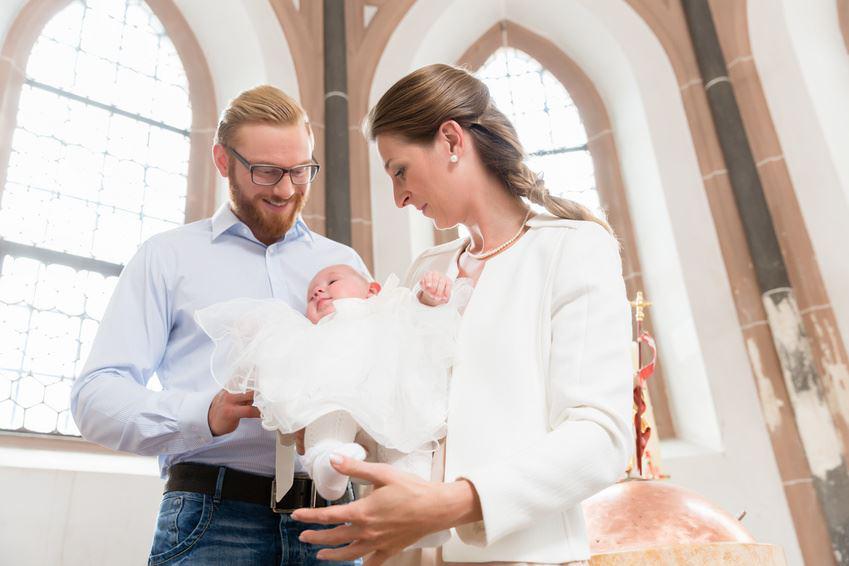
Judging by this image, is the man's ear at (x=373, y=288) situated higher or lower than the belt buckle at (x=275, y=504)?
higher

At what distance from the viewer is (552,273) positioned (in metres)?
1.49

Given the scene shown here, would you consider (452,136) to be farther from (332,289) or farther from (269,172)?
(269,172)

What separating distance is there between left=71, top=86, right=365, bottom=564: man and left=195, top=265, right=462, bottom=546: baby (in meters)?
0.13

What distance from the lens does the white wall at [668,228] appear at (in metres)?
4.60

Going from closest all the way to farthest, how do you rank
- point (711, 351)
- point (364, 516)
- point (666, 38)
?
point (364, 516) → point (711, 351) → point (666, 38)

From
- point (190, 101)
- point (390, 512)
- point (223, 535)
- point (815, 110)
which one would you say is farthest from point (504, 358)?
point (190, 101)

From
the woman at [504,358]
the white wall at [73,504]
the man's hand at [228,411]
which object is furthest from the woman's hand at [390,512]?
the white wall at [73,504]

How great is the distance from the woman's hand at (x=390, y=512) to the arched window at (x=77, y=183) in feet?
10.9

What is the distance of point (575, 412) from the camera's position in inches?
51.8

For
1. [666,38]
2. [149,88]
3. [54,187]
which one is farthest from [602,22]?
[54,187]

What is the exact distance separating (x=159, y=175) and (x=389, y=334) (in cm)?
422

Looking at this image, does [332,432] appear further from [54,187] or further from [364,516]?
[54,187]

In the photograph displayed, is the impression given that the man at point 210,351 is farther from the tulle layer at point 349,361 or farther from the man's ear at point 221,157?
the tulle layer at point 349,361

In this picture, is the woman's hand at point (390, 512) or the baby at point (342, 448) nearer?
the woman's hand at point (390, 512)
